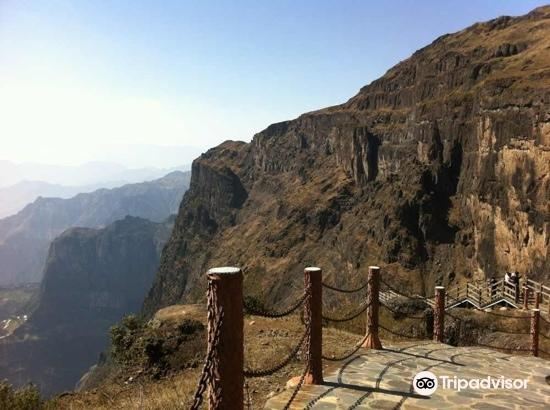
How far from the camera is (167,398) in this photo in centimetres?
892

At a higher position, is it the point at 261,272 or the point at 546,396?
the point at 546,396

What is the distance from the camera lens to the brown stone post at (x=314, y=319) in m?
7.72

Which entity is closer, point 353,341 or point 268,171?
point 353,341

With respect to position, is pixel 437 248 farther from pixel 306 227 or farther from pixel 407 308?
pixel 407 308

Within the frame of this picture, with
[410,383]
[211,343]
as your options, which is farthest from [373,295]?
[211,343]

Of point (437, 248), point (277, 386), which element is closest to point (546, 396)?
point (277, 386)

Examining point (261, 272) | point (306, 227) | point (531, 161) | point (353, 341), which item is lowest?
point (261, 272)

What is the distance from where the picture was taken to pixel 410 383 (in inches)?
323

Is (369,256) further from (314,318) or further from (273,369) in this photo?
(273,369)

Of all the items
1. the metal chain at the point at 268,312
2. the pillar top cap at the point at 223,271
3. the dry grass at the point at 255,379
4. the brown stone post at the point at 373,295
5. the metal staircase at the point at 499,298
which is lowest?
the metal staircase at the point at 499,298

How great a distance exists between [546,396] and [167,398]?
6.57 m

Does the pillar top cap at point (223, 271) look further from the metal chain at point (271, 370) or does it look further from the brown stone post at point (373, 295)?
the brown stone post at point (373, 295)

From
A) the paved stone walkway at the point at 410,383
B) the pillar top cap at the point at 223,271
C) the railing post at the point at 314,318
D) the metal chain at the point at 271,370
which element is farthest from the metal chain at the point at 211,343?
the railing post at the point at 314,318

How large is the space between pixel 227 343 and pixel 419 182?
63.3 metres
